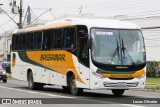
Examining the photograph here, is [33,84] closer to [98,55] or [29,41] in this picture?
[29,41]

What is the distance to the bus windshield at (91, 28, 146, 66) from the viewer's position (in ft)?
65.5

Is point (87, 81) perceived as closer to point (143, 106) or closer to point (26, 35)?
point (143, 106)

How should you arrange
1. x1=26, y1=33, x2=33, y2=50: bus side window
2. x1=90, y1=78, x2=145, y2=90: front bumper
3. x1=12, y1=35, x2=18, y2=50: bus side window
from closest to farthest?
x1=90, y1=78, x2=145, y2=90: front bumper < x1=26, y1=33, x2=33, y2=50: bus side window < x1=12, y1=35, x2=18, y2=50: bus side window

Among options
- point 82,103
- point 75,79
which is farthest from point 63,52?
point 82,103

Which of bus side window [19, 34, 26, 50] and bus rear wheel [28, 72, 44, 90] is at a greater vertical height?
bus side window [19, 34, 26, 50]

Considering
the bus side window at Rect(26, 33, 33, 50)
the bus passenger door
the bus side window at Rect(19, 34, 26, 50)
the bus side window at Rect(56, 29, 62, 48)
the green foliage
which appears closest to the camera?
the bus passenger door

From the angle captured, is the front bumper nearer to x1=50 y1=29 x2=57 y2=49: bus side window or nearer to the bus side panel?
x1=50 y1=29 x2=57 y2=49: bus side window

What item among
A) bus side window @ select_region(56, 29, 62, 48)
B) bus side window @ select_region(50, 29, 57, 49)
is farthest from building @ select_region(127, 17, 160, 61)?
bus side window @ select_region(56, 29, 62, 48)

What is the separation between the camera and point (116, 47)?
794 inches

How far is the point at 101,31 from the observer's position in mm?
20328

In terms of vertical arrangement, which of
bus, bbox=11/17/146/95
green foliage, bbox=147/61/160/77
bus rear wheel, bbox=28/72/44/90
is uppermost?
bus, bbox=11/17/146/95

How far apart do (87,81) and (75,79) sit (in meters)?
1.04

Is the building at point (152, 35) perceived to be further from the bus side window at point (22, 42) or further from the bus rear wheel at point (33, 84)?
the bus rear wheel at point (33, 84)

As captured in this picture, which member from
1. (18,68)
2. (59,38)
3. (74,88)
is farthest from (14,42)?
(74,88)
